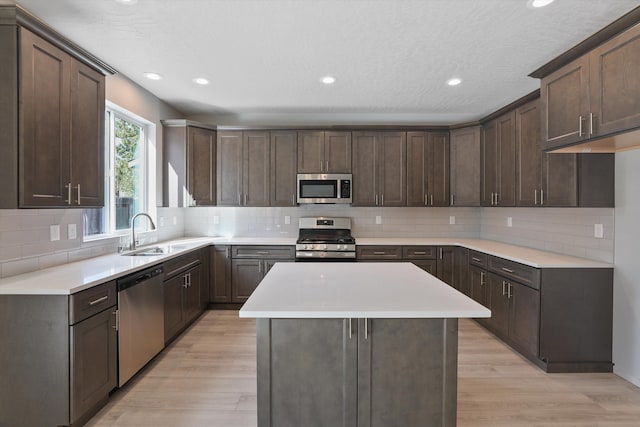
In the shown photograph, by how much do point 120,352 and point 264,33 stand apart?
2533 mm

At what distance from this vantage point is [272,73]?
10.1 ft

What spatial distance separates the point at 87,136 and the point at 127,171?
133cm

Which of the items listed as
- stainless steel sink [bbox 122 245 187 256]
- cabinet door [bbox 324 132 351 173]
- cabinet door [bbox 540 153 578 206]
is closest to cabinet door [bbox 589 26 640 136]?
cabinet door [bbox 540 153 578 206]

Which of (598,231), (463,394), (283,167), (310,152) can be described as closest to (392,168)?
Answer: (310,152)

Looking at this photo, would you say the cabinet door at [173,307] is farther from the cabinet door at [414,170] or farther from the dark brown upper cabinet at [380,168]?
the cabinet door at [414,170]

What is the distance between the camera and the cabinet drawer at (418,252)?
4.13m

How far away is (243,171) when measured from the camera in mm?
4402

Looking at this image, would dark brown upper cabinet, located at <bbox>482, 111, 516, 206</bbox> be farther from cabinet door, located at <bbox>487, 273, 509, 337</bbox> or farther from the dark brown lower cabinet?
the dark brown lower cabinet

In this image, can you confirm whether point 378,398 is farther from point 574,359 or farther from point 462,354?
point 574,359

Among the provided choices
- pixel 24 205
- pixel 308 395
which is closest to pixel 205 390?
pixel 308 395

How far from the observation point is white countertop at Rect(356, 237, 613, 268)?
2662 millimetres

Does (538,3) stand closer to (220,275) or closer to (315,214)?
(315,214)

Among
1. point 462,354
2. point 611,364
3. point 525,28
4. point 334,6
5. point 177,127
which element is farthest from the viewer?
point 177,127

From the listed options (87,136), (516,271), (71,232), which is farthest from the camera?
(516,271)
